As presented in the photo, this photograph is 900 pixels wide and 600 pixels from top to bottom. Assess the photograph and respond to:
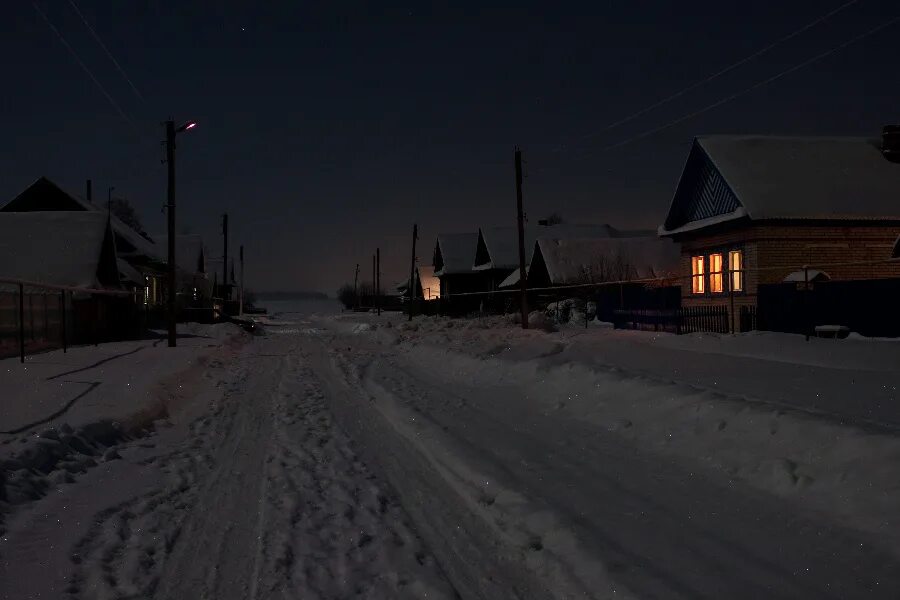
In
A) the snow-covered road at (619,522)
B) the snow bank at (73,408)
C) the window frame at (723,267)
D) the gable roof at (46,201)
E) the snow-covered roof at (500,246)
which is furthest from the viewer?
the snow-covered roof at (500,246)

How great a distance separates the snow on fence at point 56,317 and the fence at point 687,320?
1849cm

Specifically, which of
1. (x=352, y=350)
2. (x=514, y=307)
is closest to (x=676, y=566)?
(x=352, y=350)

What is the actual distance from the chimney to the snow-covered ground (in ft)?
54.2

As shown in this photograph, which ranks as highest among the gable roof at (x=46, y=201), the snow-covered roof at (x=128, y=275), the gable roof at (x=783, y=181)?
the gable roof at (x=46, y=201)

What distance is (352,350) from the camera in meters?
25.6

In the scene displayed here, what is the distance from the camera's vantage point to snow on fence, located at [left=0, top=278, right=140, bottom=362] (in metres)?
19.9

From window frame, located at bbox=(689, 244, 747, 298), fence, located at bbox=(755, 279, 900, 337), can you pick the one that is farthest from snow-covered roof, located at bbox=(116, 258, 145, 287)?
fence, located at bbox=(755, 279, 900, 337)

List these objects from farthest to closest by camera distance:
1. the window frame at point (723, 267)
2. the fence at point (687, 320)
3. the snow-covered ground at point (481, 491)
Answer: the window frame at point (723, 267)
the fence at point (687, 320)
the snow-covered ground at point (481, 491)

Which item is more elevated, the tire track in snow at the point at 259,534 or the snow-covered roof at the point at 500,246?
the snow-covered roof at the point at 500,246

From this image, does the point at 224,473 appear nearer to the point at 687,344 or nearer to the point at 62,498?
→ the point at 62,498

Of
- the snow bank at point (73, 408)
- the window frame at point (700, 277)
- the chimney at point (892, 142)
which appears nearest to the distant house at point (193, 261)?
the snow bank at point (73, 408)

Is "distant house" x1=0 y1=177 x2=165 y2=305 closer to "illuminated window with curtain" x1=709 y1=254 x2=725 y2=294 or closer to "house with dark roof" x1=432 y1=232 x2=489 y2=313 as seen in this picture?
"house with dark roof" x1=432 y1=232 x2=489 y2=313

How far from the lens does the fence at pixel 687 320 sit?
71.1ft

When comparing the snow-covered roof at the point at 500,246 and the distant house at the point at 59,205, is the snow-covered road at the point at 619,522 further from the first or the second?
the snow-covered roof at the point at 500,246
